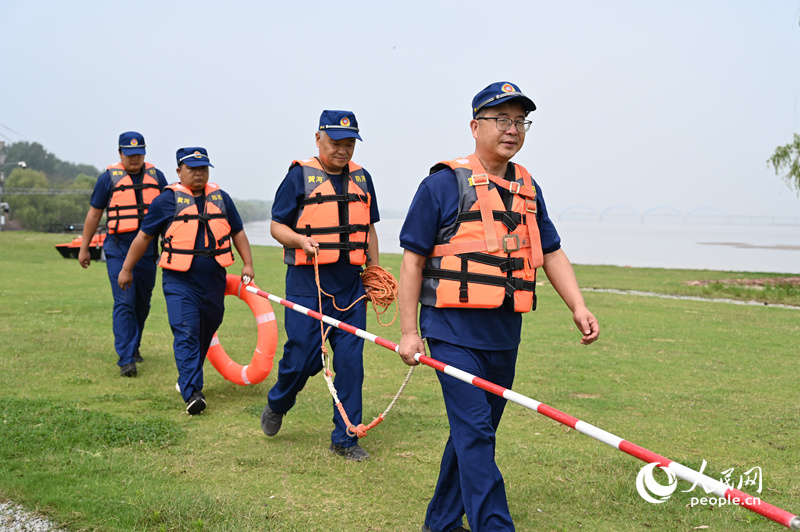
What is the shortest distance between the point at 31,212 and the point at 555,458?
11475 centimetres

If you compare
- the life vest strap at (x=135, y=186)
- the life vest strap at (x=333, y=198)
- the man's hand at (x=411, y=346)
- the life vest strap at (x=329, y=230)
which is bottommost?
the man's hand at (x=411, y=346)

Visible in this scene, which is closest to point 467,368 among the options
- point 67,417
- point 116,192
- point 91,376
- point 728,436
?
point 728,436

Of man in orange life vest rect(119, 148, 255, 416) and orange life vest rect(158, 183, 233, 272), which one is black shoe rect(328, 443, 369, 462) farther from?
orange life vest rect(158, 183, 233, 272)

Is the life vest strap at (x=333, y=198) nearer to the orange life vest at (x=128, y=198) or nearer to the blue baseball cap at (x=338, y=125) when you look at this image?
the blue baseball cap at (x=338, y=125)

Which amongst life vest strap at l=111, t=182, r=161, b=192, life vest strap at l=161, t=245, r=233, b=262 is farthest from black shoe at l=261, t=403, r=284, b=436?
life vest strap at l=111, t=182, r=161, b=192

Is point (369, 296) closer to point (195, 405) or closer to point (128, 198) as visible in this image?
point (195, 405)

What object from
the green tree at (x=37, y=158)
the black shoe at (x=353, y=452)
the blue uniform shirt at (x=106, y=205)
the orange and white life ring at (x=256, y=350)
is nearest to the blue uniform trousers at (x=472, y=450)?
the black shoe at (x=353, y=452)

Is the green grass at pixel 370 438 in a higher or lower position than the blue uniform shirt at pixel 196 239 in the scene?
lower

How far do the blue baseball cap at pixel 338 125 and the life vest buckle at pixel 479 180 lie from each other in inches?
79.0

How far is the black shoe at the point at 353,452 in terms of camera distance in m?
5.49

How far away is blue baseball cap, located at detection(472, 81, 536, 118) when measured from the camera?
3.82 m

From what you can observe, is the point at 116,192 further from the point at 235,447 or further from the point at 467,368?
the point at 467,368

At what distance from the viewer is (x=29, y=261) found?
80.7 feet

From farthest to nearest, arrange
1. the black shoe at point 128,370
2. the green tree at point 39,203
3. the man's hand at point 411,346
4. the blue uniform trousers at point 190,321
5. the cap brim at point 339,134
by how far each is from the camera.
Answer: the green tree at point 39,203
the black shoe at point 128,370
the blue uniform trousers at point 190,321
the cap brim at point 339,134
the man's hand at point 411,346
